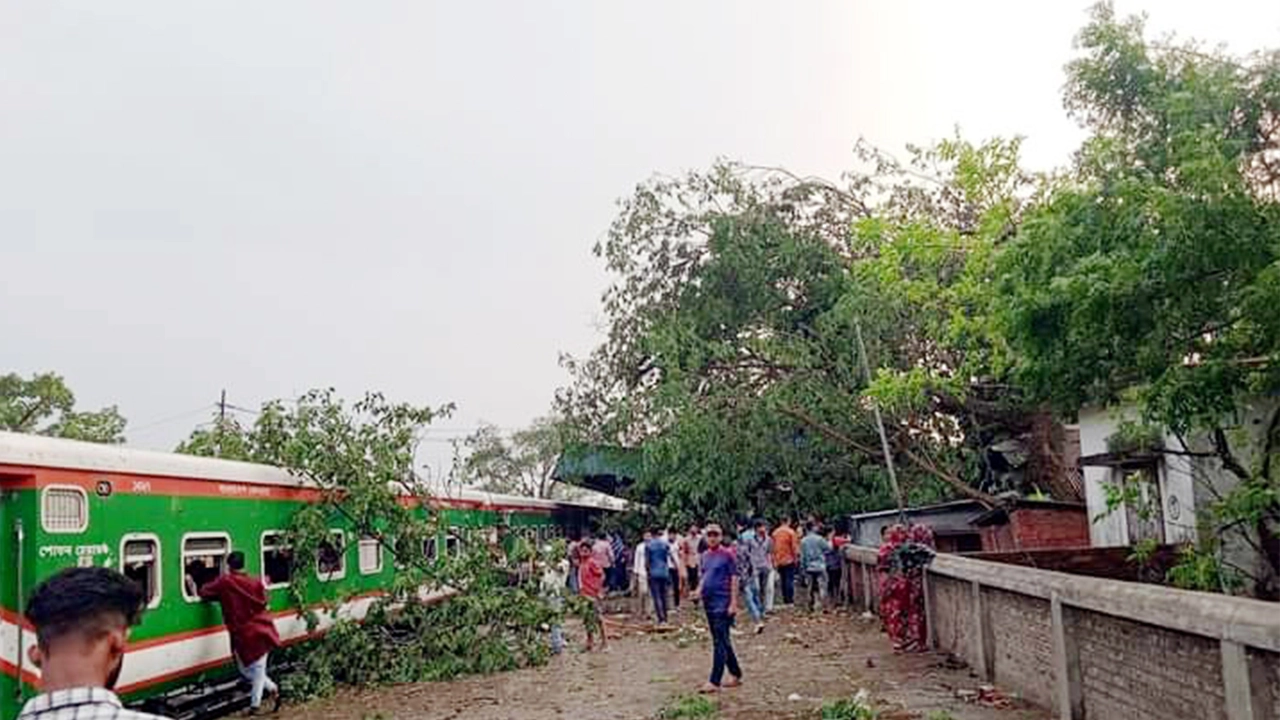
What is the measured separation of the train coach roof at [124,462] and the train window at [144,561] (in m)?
0.61

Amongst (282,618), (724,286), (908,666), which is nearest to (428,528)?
(282,618)

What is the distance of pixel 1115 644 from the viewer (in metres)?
8.55

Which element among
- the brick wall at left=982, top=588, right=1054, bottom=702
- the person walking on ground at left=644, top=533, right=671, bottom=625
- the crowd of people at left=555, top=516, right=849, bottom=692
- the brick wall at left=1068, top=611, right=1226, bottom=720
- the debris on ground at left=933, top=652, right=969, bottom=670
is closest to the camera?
the brick wall at left=1068, top=611, right=1226, bottom=720

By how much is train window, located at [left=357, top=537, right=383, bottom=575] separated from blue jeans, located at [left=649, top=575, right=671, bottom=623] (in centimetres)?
531

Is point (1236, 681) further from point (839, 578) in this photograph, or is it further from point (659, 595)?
point (839, 578)

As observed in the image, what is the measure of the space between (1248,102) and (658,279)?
61.5 ft

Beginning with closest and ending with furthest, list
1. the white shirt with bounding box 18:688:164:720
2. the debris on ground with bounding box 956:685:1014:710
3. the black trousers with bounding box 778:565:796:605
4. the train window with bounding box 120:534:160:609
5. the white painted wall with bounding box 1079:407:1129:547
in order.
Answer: the white shirt with bounding box 18:688:164:720
the train window with bounding box 120:534:160:609
the debris on ground with bounding box 956:685:1014:710
the white painted wall with bounding box 1079:407:1129:547
the black trousers with bounding box 778:565:796:605

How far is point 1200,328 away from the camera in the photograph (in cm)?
1000

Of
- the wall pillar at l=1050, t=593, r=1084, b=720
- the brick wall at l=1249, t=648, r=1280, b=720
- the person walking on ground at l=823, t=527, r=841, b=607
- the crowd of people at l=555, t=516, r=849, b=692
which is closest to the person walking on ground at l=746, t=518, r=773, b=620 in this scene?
the crowd of people at l=555, t=516, r=849, b=692

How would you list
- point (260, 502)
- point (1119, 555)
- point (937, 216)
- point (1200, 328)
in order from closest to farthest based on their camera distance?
point (1200, 328) < point (260, 502) < point (1119, 555) < point (937, 216)

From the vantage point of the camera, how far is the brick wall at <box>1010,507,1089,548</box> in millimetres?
19266

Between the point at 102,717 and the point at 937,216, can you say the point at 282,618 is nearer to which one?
the point at 102,717

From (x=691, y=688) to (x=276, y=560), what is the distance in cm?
508

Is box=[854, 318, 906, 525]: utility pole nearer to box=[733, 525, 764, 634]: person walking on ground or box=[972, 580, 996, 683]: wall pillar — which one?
box=[733, 525, 764, 634]: person walking on ground
